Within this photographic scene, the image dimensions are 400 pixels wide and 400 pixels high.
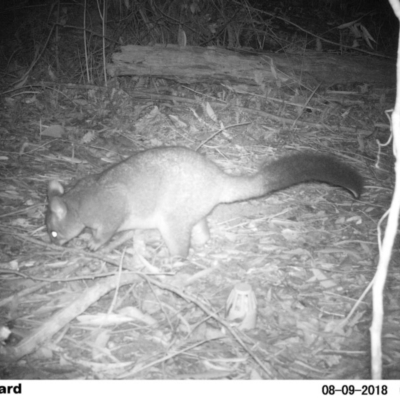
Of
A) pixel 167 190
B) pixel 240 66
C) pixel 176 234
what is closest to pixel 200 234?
pixel 176 234

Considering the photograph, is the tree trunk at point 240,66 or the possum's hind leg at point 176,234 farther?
the tree trunk at point 240,66

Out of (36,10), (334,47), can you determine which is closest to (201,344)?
(334,47)

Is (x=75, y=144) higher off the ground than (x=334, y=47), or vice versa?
(x=334, y=47)

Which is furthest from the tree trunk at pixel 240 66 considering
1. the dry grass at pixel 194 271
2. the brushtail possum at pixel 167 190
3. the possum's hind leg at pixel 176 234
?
the possum's hind leg at pixel 176 234

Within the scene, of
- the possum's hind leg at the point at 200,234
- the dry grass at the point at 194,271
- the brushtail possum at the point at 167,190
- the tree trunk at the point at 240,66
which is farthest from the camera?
the tree trunk at the point at 240,66

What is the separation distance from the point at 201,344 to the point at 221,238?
54.0 inches

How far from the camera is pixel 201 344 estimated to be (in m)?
3.00

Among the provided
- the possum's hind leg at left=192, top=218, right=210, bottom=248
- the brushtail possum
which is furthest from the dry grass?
the brushtail possum

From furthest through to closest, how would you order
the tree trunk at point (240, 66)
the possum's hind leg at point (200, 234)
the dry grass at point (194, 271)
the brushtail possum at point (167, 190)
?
the tree trunk at point (240, 66), the possum's hind leg at point (200, 234), the brushtail possum at point (167, 190), the dry grass at point (194, 271)

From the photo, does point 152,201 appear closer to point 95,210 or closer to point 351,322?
point 95,210

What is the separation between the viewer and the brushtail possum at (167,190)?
12.3ft

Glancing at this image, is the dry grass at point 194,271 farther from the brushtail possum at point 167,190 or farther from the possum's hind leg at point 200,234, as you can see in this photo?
the brushtail possum at point 167,190

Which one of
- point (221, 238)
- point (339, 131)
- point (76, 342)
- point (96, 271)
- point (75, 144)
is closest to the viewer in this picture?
point (76, 342)

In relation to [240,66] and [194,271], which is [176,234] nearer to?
[194,271]
